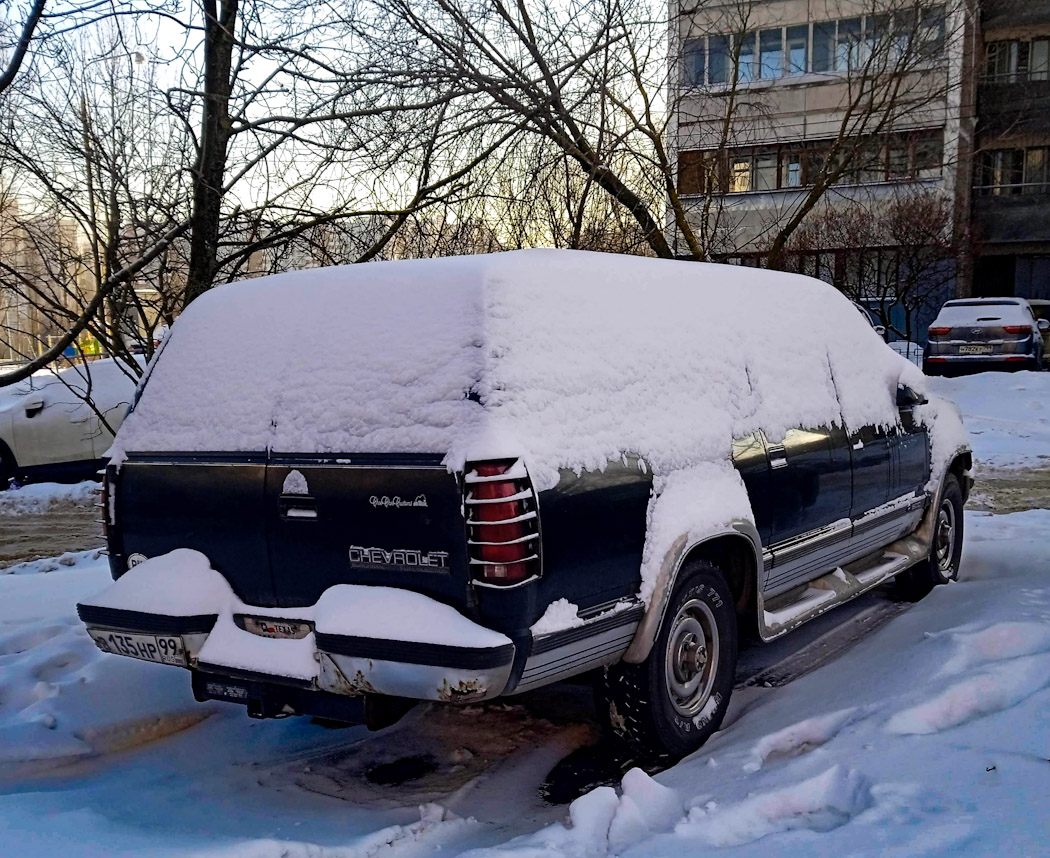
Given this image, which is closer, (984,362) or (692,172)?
(692,172)

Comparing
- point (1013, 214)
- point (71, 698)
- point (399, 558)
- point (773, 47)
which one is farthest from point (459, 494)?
point (1013, 214)

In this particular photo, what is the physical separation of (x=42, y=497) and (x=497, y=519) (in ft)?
32.6

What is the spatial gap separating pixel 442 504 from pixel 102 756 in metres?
2.22

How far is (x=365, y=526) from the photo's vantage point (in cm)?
345

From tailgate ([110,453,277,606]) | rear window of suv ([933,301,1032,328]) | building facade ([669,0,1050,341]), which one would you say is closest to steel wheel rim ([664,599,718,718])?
tailgate ([110,453,277,606])

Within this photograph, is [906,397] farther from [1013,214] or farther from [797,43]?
[1013,214]

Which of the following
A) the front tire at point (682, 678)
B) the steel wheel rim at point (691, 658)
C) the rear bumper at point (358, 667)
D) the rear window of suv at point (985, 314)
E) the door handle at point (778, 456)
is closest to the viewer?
the rear bumper at point (358, 667)

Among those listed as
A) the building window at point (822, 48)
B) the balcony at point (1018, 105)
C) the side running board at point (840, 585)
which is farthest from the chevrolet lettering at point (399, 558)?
the balcony at point (1018, 105)

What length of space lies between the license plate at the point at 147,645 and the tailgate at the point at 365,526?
1.50 ft

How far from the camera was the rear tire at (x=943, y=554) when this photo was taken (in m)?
6.24

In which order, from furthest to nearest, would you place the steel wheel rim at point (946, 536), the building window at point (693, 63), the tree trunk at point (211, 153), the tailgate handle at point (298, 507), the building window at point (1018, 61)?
the building window at point (1018, 61), the building window at point (693, 63), the tree trunk at point (211, 153), the steel wheel rim at point (946, 536), the tailgate handle at point (298, 507)

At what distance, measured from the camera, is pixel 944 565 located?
652 cm

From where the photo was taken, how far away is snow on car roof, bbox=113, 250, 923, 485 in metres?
3.45

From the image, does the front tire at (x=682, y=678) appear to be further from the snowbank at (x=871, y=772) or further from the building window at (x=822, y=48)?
the building window at (x=822, y=48)
